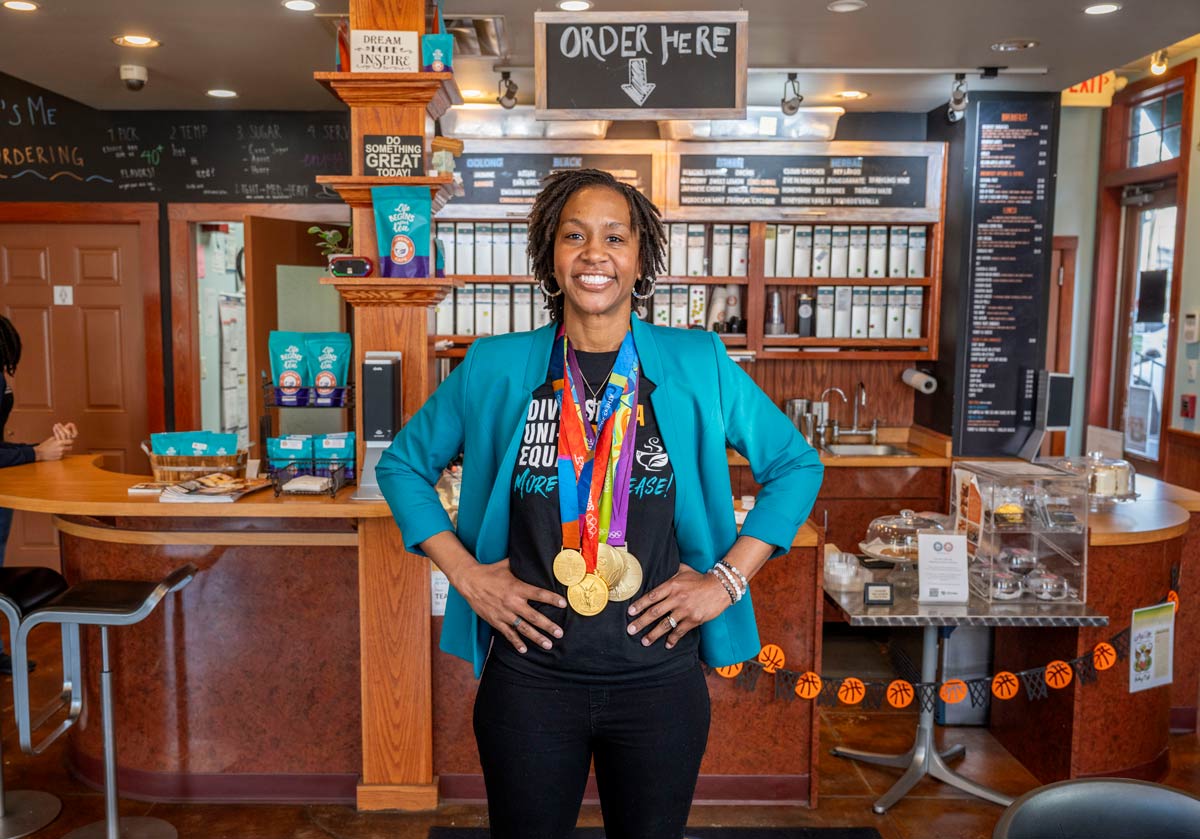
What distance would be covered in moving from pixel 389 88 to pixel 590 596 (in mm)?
2025

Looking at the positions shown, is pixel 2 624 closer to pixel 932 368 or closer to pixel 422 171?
pixel 422 171

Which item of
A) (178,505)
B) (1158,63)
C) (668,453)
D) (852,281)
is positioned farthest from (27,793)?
(1158,63)

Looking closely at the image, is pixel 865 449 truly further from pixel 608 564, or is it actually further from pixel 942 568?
pixel 608 564

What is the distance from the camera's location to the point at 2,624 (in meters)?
4.64

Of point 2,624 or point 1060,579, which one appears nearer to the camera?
point 1060,579

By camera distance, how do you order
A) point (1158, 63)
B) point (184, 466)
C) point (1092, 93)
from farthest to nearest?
point (1092, 93) < point (1158, 63) < point (184, 466)

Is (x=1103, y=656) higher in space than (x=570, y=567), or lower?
lower

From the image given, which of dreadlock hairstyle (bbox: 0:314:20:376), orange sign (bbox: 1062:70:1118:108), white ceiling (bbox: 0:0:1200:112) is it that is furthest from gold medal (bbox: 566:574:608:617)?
orange sign (bbox: 1062:70:1118:108)

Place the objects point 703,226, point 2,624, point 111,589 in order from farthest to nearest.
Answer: point 703,226 < point 2,624 < point 111,589

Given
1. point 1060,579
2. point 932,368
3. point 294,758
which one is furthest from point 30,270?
point 1060,579

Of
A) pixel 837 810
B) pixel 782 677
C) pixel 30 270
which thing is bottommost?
pixel 837 810

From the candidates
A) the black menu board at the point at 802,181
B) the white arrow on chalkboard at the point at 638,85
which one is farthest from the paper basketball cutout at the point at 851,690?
the black menu board at the point at 802,181

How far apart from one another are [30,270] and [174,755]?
3.39 meters

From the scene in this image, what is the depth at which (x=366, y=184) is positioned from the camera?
2979 millimetres
